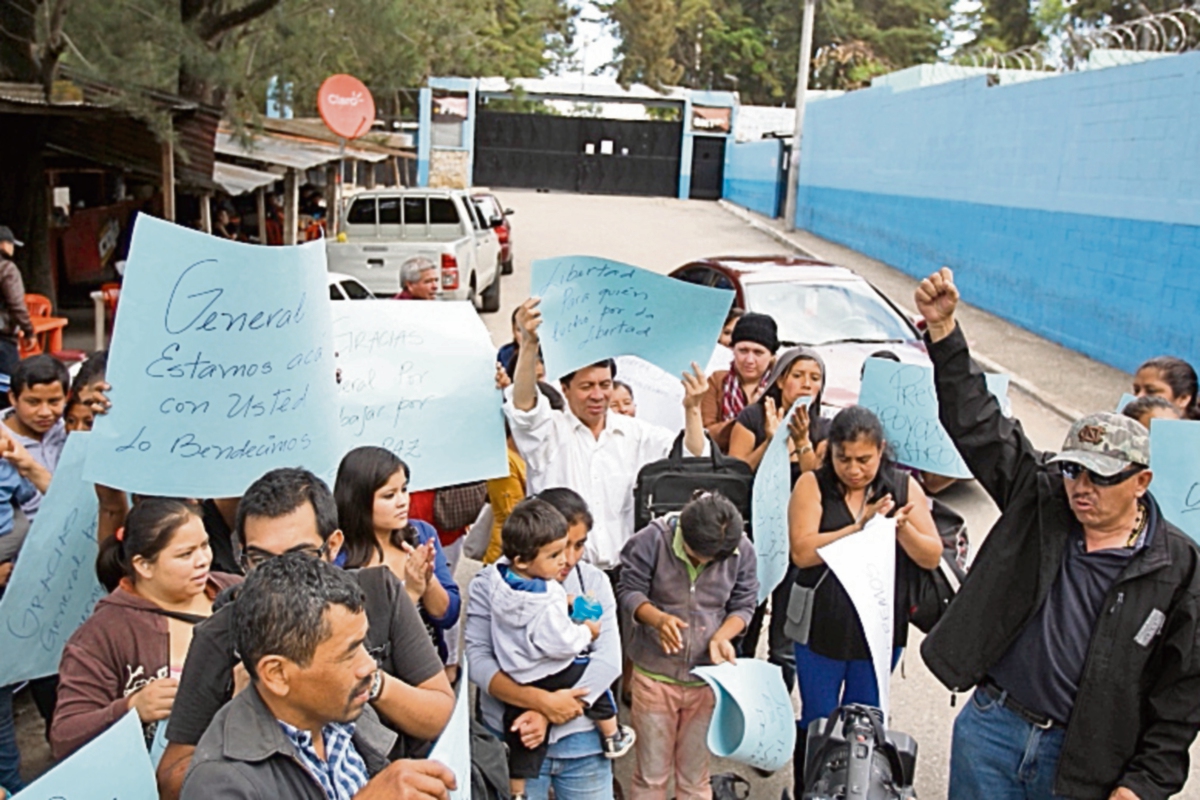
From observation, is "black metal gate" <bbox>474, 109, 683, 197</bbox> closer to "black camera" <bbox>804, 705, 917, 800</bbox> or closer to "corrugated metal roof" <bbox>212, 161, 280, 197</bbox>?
"corrugated metal roof" <bbox>212, 161, 280, 197</bbox>

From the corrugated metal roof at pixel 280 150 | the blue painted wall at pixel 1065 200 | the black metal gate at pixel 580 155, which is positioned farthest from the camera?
the black metal gate at pixel 580 155

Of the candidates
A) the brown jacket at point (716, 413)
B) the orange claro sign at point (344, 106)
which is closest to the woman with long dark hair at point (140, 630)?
the brown jacket at point (716, 413)

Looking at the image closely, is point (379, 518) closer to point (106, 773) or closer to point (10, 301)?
point (106, 773)

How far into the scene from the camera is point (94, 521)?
3.57 m

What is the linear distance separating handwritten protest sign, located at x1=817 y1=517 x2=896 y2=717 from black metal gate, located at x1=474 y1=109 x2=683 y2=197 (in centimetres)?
4345

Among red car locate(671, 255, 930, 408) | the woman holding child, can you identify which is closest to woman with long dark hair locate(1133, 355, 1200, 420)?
the woman holding child

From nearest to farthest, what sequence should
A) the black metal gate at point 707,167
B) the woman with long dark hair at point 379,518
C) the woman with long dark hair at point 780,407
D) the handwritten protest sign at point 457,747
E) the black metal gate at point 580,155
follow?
the handwritten protest sign at point 457,747 < the woman with long dark hair at point 379,518 < the woman with long dark hair at point 780,407 < the black metal gate at point 580,155 < the black metal gate at point 707,167

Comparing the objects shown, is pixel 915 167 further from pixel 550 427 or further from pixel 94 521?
pixel 94 521

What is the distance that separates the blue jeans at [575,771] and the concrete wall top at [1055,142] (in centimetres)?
1125

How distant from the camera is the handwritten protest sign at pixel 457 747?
218cm

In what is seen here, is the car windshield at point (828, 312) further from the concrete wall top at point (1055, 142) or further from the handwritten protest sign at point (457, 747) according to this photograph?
the handwritten protest sign at point (457, 747)

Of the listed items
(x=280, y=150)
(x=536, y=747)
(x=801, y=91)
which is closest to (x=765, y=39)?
(x=801, y=91)

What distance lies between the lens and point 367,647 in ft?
9.08

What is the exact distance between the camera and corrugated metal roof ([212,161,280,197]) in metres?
14.2
